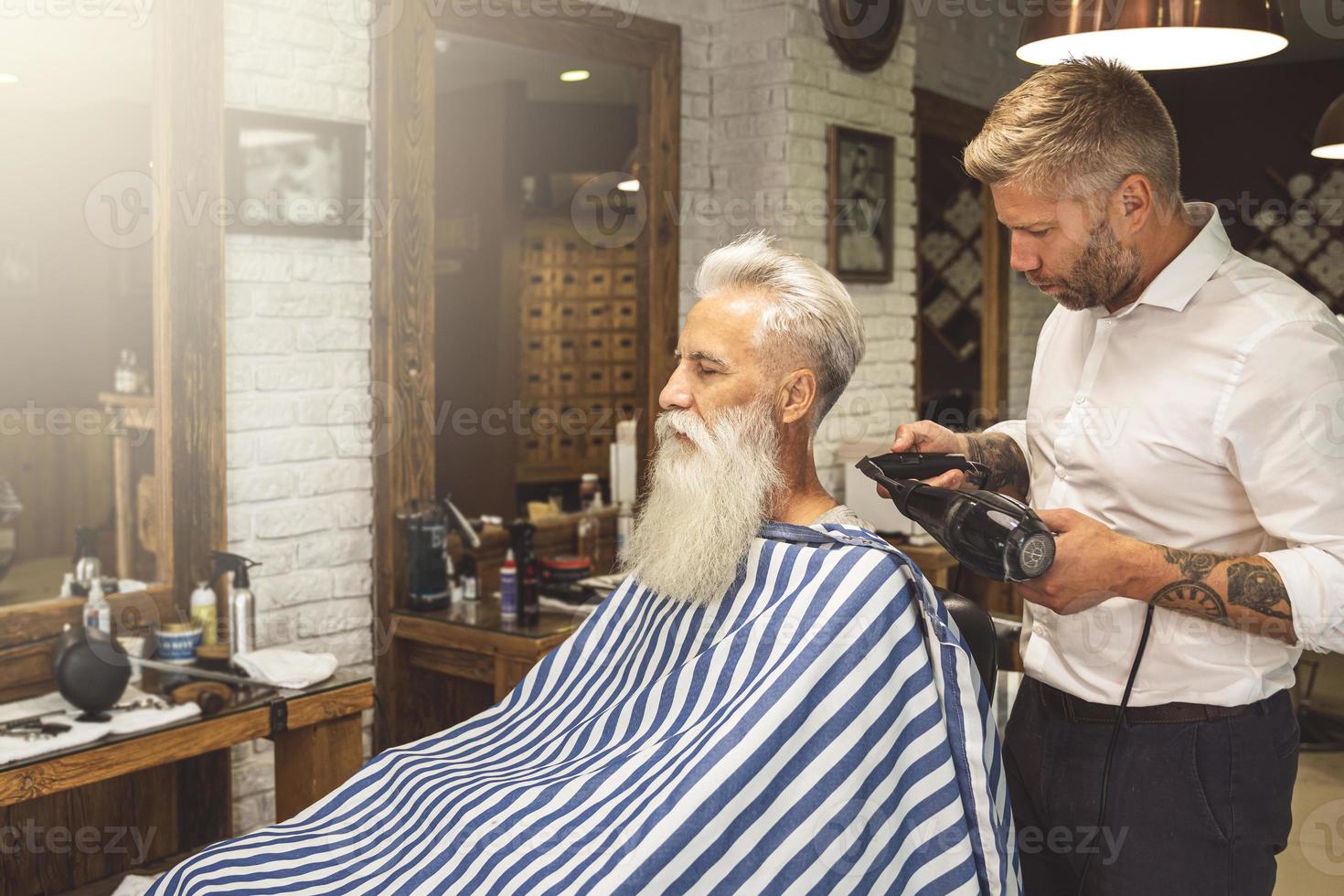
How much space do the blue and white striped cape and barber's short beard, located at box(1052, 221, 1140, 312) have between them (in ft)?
1.41

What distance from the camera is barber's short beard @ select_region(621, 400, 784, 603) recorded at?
1.78m

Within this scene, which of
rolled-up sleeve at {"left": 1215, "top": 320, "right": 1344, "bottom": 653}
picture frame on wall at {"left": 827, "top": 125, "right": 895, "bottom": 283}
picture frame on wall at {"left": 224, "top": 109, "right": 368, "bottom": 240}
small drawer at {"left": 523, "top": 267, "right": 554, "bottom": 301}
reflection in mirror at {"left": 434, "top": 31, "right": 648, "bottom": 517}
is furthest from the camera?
small drawer at {"left": 523, "top": 267, "right": 554, "bottom": 301}

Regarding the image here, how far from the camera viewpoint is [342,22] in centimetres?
295

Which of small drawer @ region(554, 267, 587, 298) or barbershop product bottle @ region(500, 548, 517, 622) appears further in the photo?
small drawer @ region(554, 267, 587, 298)

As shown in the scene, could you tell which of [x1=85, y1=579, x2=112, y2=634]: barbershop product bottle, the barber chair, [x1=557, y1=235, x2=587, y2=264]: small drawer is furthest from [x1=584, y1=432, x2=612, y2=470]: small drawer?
the barber chair

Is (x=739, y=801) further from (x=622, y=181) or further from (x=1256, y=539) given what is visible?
(x=622, y=181)

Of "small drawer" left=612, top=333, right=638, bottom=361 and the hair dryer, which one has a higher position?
"small drawer" left=612, top=333, right=638, bottom=361

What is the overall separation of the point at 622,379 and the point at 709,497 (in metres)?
4.64

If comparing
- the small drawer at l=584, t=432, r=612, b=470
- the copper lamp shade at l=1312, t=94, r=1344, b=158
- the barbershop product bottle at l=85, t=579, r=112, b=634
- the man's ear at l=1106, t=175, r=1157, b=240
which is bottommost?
the barbershop product bottle at l=85, t=579, r=112, b=634

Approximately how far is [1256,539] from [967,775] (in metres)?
0.49

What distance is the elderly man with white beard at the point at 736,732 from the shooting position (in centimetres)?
147

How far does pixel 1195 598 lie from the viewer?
145 centimetres

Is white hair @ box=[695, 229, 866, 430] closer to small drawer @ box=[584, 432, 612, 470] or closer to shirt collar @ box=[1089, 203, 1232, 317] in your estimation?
shirt collar @ box=[1089, 203, 1232, 317]

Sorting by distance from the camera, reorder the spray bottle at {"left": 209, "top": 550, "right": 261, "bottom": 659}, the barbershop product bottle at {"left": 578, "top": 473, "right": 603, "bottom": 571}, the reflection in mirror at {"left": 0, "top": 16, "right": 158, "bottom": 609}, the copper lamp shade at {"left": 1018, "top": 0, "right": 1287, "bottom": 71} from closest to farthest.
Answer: the copper lamp shade at {"left": 1018, "top": 0, "right": 1287, "bottom": 71} → the reflection in mirror at {"left": 0, "top": 16, "right": 158, "bottom": 609} → the spray bottle at {"left": 209, "top": 550, "right": 261, "bottom": 659} → the barbershop product bottle at {"left": 578, "top": 473, "right": 603, "bottom": 571}
